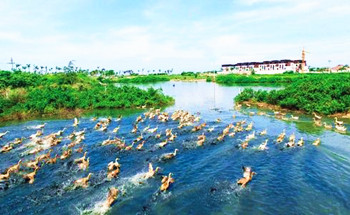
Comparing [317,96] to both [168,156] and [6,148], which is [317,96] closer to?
[168,156]

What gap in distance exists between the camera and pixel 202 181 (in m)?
18.5

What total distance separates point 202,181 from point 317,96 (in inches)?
1078

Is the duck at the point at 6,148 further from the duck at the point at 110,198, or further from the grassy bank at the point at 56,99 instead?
the grassy bank at the point at 56,99

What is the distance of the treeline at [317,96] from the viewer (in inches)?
1460

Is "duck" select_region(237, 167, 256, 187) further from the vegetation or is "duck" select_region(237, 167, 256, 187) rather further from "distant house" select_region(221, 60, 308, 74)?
"distant house" select_region(221, 60, 308, 74)

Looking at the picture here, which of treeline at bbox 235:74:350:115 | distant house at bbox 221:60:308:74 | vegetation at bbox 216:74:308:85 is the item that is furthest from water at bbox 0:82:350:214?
distant house at bbox 221:60:308:74

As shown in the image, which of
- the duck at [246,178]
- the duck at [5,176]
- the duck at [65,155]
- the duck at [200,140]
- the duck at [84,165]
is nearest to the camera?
the duck at [246,178]

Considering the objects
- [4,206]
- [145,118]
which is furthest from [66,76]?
[4,206]

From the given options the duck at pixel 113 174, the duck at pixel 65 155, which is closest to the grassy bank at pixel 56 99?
the duck at pixel 65 155

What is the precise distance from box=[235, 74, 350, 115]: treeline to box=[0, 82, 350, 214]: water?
10009mm

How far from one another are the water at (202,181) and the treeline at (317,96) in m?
10.0

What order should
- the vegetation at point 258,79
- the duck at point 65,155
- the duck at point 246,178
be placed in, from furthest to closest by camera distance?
the vegetation at point 258,79
the duck at point 65,155
the duck at point 246,178

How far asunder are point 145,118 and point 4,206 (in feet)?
73.7

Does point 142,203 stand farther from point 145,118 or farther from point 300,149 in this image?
point 145,118
